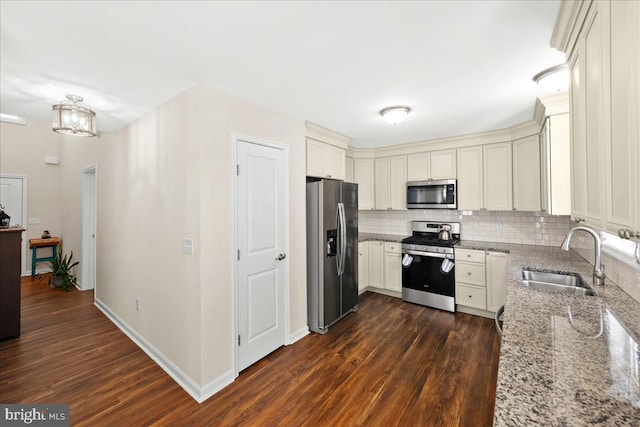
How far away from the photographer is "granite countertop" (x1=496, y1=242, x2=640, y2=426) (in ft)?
2.44

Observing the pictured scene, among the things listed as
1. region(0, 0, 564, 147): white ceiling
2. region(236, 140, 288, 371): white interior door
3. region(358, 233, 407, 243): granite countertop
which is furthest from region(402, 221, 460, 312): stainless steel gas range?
region(236, 140, 288, 371): white interior door

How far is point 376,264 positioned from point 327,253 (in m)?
1.50

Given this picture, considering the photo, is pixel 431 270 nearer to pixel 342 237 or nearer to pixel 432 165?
pixel 342 237

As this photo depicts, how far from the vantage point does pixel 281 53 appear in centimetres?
175

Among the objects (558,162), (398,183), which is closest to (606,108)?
(558,162)

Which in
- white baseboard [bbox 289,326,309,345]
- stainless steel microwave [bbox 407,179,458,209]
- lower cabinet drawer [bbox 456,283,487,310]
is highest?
stainless steel microwave [bbox 407,179,458,209]

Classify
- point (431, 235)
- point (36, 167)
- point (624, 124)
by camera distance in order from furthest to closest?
1. point (36, 167)
2. point (431, 235)
3. point (624, 124)

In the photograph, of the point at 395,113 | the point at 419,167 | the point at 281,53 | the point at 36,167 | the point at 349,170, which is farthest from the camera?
the point at 36,167

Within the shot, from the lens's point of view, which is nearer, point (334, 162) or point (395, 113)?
point (395, 113)

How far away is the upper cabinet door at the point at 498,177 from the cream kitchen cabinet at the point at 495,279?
659 millimetres

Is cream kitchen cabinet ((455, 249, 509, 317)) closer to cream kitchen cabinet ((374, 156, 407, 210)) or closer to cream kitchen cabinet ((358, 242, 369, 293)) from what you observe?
cream kitchen cabinet ((374, 156, 407, 210))

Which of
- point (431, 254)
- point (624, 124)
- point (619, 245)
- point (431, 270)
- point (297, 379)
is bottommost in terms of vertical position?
point (297, 379)

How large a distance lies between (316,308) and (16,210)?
643 cm

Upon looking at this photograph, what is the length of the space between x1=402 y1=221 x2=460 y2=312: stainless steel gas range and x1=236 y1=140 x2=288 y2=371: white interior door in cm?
202
